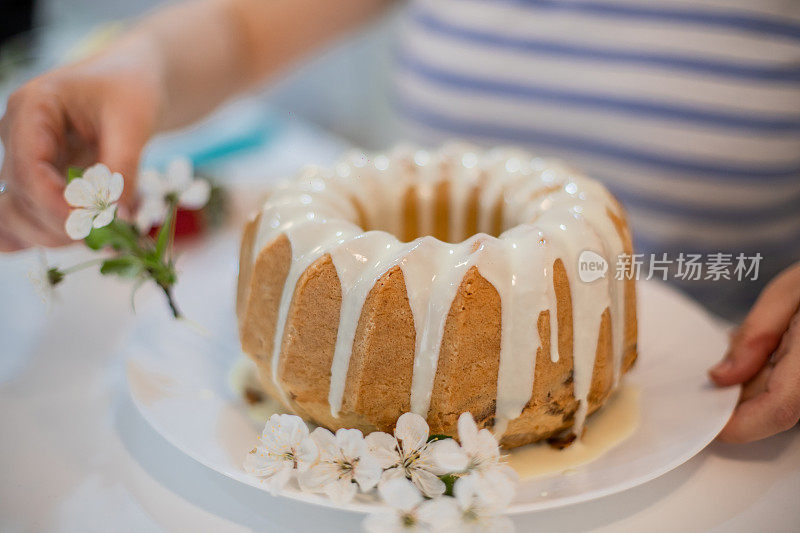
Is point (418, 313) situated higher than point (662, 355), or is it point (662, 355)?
point (418, 313)

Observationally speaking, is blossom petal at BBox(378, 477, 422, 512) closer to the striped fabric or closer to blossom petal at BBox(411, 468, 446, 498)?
blossom petal at BBox(411, 468, 446, 498)

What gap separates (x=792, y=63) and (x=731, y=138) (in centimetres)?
14

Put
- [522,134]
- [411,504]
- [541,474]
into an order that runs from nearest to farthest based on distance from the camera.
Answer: [411,504] → [541,474] → [522,134]

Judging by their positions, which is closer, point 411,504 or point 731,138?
point 411,504

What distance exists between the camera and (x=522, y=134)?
1429mm

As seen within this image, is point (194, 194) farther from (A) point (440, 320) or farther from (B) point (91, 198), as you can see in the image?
(A) point (440, 320)

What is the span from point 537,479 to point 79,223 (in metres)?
0.53

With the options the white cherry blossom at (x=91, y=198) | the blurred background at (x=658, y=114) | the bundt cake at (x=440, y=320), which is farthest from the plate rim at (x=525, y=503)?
the blurred background at (x=658, y=114)

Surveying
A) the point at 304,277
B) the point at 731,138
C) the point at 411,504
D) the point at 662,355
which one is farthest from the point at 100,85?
the point at 731,138

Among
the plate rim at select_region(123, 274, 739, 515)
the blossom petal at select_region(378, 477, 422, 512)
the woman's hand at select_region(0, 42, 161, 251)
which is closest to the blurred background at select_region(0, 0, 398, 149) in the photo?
the woman's hand at select_region(0, 42, 161, 251)

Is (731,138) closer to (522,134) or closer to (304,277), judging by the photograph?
(522,134)

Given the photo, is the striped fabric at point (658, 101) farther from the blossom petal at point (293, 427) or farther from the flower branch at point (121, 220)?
the blossom petal at point (293, 427)

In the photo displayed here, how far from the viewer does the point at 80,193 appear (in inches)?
28.6

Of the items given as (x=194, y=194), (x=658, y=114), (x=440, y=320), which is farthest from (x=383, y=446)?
(x=658, y=114)
